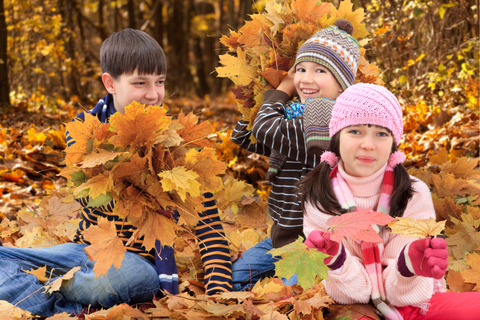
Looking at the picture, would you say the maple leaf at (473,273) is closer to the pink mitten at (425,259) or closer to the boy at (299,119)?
the pink mitten at (425,259)

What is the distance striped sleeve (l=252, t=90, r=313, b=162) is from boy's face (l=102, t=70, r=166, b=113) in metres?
0.51

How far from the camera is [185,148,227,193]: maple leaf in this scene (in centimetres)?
160

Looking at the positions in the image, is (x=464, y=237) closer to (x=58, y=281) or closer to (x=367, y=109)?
(x=367, y=109)

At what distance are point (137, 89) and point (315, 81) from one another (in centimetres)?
83

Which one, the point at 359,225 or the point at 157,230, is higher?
the point at 359,225

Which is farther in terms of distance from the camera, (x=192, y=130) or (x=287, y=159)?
(x=287, y=159)

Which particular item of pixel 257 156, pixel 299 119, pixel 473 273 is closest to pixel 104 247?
pixel 299 119

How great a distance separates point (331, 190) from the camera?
1.64 meters

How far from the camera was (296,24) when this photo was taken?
2.17 meters

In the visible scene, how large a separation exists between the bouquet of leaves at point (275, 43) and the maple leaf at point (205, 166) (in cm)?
68

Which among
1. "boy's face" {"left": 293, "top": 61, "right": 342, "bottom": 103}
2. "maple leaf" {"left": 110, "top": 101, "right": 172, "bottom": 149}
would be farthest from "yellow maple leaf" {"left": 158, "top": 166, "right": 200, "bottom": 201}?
"boy's face" {"left": 293, "top": 61, "right": 342, "bottom": 103}

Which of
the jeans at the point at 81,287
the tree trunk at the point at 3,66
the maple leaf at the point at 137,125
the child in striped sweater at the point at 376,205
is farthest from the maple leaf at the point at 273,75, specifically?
the tree trunk at the point at 3,66

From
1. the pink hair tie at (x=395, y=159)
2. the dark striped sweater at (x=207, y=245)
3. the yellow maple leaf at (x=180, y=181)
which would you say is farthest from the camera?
the dark striped sweater at (x=207, y=245)

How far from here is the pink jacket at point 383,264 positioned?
1.48m
